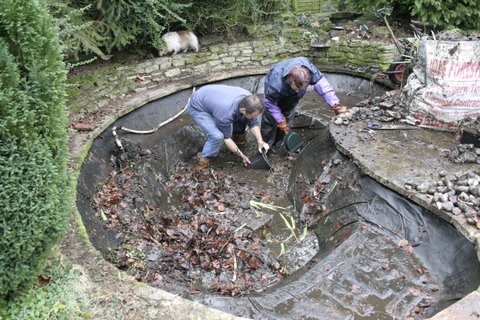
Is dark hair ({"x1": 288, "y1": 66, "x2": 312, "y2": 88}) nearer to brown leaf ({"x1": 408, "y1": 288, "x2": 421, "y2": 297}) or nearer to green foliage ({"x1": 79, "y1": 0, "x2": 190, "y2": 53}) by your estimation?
green foliage ({"x1": 79, "y1": 0, "x2": 190, "y2": 53})

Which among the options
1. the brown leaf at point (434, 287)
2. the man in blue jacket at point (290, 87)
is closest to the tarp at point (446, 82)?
the man in blue jacket at point (290, 87)

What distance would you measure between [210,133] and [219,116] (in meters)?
0.28

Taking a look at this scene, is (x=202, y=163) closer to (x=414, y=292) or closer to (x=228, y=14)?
(x=414, y=292)

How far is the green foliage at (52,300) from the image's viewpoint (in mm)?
2910

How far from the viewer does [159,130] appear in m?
6.48

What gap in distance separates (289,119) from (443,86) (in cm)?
217

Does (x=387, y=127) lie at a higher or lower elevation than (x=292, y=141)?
higher

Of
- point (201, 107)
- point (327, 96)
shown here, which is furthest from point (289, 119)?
point (201, 107)

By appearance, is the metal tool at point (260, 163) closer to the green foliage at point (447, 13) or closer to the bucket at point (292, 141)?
the bucket at point (292, 141)

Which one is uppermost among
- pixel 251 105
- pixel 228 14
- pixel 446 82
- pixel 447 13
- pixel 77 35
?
pixel 77 35

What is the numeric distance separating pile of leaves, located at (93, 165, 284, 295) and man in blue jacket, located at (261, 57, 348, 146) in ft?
3.70

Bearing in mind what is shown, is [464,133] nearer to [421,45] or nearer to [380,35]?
[421,45]

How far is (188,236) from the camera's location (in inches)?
182

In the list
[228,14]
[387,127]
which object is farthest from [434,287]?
[228,14]
